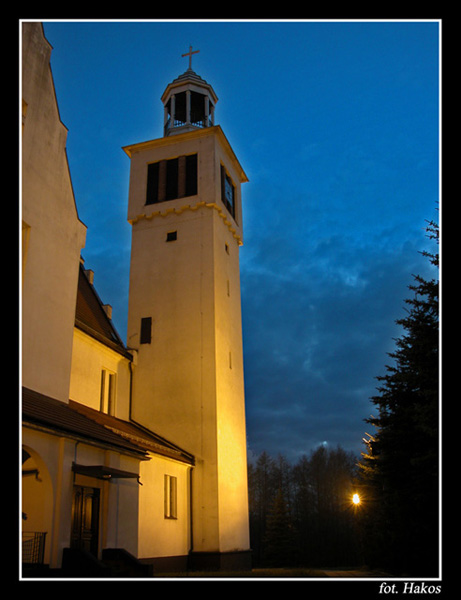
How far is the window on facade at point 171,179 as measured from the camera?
99.8 feet

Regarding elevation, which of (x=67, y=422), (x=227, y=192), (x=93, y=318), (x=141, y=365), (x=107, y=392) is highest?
(x=227, y=192)

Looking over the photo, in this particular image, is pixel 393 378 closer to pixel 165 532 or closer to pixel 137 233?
pixel 165 532

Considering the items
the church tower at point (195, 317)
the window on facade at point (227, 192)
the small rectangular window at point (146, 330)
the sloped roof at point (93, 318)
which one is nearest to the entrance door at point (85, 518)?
the sloped roof at point (93, 318)

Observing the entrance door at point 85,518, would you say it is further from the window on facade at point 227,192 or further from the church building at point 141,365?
the window on facade at point 227,192

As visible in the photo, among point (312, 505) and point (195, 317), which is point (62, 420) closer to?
point (195, 317)

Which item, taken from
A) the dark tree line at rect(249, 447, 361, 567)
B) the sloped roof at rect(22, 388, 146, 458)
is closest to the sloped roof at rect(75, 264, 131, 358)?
the sloped roof at rect(22, 388, 146, 458)

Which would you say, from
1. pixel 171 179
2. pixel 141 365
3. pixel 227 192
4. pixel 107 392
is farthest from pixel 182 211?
pixel 107 392

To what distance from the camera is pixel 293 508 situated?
76.1 metres

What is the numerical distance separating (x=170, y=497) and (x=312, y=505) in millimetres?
57567

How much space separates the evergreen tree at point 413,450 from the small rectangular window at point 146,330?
477 inches

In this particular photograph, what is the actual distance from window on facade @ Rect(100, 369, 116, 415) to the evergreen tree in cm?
1176

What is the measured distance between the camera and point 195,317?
27.2 metres

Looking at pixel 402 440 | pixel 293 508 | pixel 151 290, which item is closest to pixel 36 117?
pixel 151 290

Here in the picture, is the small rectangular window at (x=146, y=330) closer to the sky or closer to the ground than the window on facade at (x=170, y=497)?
closer to the sky
